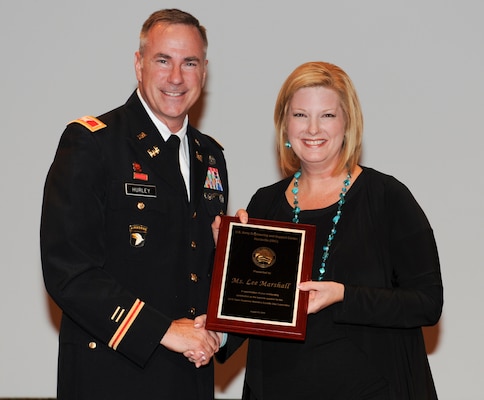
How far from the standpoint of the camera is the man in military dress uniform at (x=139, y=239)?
3039 millimetres

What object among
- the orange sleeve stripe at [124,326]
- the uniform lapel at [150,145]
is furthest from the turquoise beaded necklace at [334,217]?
the orange sleeve stripe at [124,326]

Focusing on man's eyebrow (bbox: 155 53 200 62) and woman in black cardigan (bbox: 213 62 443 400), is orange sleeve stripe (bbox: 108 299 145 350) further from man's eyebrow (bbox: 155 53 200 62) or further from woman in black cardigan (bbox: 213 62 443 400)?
man's eyebrow (bbox: 155 53 200 62)

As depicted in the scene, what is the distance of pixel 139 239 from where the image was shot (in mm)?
3174

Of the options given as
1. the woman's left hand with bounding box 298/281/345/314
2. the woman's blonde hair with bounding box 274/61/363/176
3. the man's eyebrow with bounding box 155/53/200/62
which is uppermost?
the man's eyebrow with bounding box 155/53/200/62

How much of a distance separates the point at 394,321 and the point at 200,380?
804mm

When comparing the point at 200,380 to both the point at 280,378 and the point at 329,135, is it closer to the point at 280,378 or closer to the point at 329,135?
the point at 280,378

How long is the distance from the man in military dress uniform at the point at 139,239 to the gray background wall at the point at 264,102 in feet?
5.38

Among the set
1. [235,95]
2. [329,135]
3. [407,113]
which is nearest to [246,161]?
[235,95]

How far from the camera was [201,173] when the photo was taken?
347 centimetres

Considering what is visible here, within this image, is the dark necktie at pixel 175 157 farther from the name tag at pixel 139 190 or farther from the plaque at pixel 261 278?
the plaque at pixel 261 278

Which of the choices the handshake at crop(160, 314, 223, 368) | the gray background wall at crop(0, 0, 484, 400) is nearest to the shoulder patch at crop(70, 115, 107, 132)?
the handshake at crop(160, 314, 223, 368)

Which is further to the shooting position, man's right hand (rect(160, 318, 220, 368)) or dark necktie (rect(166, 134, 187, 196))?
dark necktie (rect(166, 134, 187, 196))

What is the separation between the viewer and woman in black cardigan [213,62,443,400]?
10.0ft

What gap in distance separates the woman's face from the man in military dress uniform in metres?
0.43
